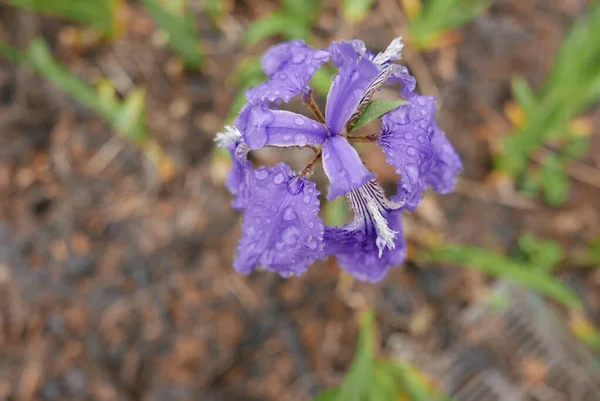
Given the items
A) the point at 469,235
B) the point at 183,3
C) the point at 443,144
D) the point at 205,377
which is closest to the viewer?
the point at 443,144

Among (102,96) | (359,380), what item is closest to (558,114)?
(359,380)

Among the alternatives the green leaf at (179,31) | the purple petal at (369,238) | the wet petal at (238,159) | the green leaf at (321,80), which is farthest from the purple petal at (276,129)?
the green leaf at (179,31)

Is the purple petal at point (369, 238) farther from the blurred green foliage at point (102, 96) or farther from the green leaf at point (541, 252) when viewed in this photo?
the green leaf at point (541, 252)

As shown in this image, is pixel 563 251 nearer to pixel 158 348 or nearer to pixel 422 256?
pixel 422 256

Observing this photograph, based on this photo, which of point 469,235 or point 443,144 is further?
point 469,235

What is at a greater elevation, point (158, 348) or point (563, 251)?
point (158, 348)

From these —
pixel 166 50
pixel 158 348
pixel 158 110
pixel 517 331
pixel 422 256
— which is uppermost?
pixel 166 50

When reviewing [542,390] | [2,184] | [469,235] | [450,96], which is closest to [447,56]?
[450,96]
